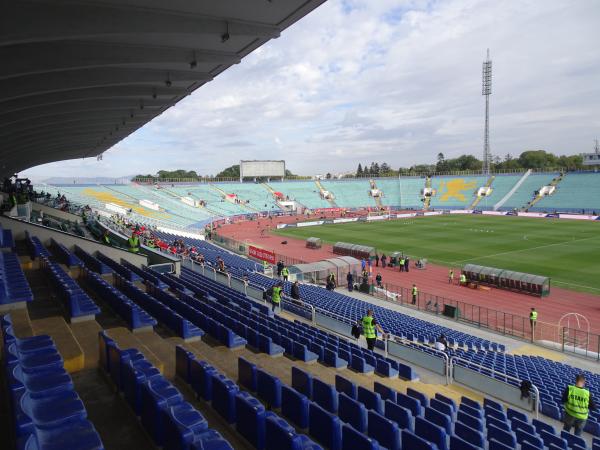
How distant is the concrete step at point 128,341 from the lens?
23.3 ft

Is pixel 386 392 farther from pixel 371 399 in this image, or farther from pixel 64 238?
pixel 64 238

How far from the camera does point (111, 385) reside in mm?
5988

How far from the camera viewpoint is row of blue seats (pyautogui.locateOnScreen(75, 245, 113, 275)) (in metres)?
13.6

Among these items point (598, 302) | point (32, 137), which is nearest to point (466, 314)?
point (598, 302)

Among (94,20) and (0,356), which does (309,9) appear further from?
(0,356)

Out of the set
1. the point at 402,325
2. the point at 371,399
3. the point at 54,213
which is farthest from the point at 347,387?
the point at 54,213

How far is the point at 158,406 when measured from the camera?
14.1 ft

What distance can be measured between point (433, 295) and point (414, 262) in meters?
9.71

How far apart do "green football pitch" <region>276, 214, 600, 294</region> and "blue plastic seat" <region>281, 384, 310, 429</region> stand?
27039 mm

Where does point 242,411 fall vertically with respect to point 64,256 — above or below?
below

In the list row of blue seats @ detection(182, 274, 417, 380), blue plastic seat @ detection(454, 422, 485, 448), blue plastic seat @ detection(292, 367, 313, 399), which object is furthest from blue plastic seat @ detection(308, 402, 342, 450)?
row of blue seats @ detection(182, 274, 417, 380)

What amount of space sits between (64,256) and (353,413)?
1241 cm

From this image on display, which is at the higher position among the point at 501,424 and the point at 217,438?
the point at 217,438

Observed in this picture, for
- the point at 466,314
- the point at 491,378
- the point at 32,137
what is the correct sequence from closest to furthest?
the point at 491,378
the point at 32,137
the point at 466,314
